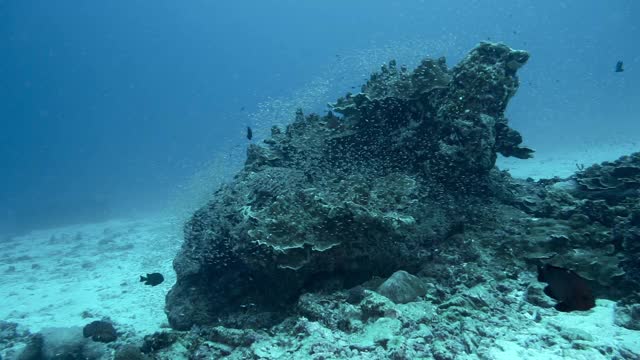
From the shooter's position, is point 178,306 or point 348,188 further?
point 178,306

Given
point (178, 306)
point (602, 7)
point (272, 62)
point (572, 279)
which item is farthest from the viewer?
point (272, 62)

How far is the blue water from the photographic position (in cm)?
5847

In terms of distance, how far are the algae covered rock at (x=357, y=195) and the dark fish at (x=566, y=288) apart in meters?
2.51

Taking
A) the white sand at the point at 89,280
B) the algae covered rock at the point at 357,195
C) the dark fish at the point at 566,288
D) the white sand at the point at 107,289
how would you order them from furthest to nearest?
1. the white sand at the point at 89,280
2. the algae covered rock at the point at 357,195
3. the white sand at the point at 107,289
4. the dark fish at the point at 566,288

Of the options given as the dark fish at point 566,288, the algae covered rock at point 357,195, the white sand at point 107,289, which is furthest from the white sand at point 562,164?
the dark fish at point 566,288

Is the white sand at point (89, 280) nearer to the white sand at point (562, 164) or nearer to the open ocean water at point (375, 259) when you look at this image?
the open ocean water at point (375, 259)

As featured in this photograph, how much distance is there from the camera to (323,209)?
6023 mm

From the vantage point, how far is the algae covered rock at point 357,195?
608cm

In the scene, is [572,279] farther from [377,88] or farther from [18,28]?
[18,28]

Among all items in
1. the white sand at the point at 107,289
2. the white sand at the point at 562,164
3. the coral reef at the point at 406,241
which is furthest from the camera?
the white sand at the point at 562,164

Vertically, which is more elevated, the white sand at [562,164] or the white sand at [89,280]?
the white sand at [562,164]

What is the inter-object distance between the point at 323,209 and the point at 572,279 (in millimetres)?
3339

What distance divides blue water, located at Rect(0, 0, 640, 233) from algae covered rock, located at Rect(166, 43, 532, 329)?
16951 mm

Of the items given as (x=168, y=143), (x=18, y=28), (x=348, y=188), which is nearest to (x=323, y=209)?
(x=348, y=188)
